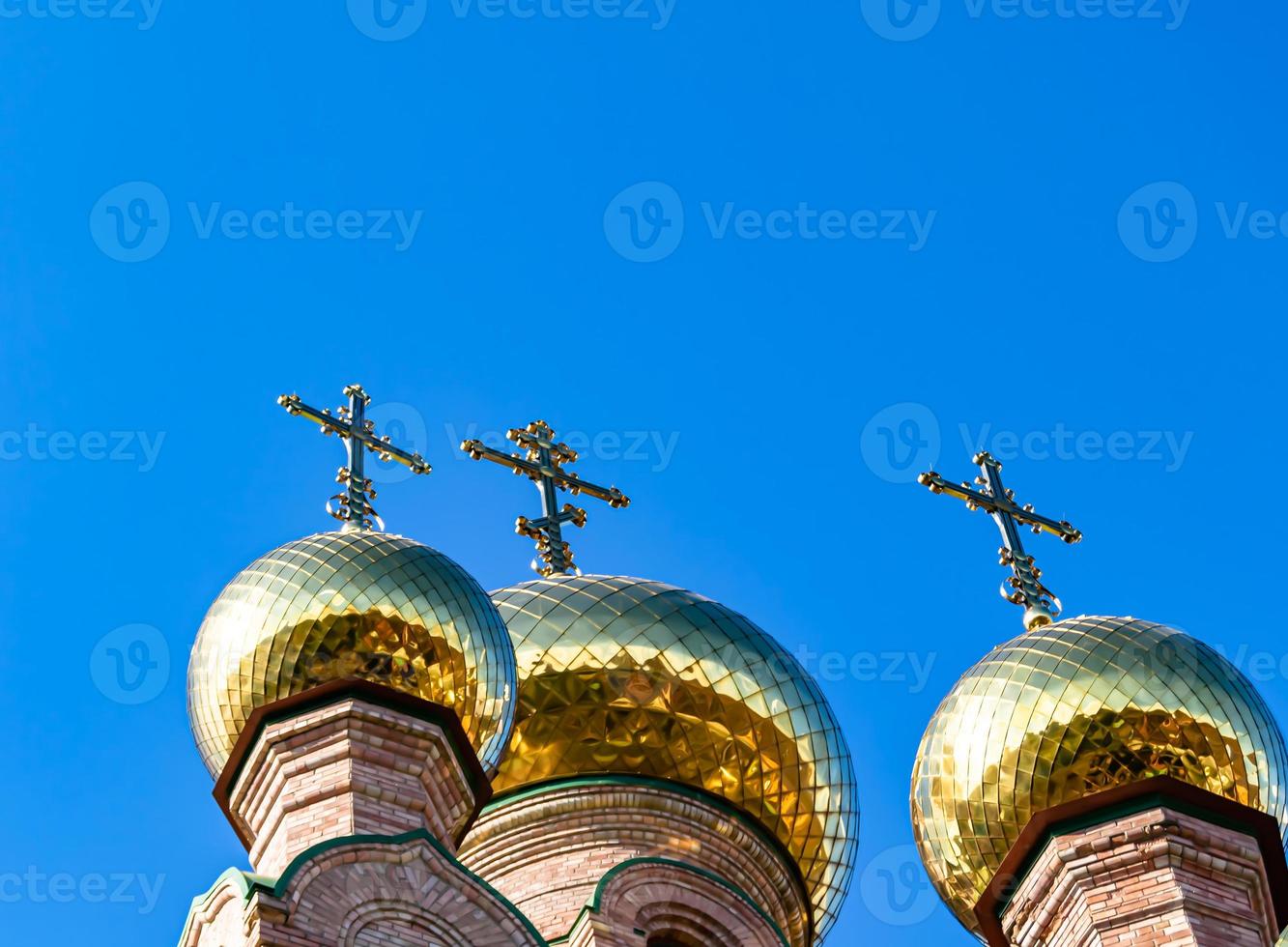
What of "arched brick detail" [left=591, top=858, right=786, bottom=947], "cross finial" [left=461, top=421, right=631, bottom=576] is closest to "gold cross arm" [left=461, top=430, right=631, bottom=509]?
"cross finial" [left=461, top=421, right=631, bottom=576]

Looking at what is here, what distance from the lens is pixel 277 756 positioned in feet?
49.9

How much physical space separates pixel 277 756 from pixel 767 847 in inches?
154

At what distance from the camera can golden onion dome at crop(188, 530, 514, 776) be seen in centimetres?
1566

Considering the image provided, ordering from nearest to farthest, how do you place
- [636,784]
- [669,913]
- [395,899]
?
1. [395,899]
2. [669,913]
3. [636,784]

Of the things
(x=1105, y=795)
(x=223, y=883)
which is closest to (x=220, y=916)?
(x=223, y=883)

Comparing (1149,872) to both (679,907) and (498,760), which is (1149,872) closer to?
(679,907)

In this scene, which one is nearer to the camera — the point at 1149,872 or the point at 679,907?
the point at 1149,872

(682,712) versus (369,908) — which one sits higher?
(682,712)

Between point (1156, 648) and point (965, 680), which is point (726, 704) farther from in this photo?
point (1156, 648)

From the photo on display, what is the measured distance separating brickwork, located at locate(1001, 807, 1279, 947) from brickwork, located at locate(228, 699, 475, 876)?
3480 millimetres

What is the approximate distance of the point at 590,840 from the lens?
17.1 m

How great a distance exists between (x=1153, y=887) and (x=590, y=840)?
3.71m

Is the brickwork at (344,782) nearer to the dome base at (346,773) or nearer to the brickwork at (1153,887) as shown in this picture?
the dome base at (346,773)

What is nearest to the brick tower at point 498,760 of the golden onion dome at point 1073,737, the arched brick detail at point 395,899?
the arched brick detail at point 395,899
